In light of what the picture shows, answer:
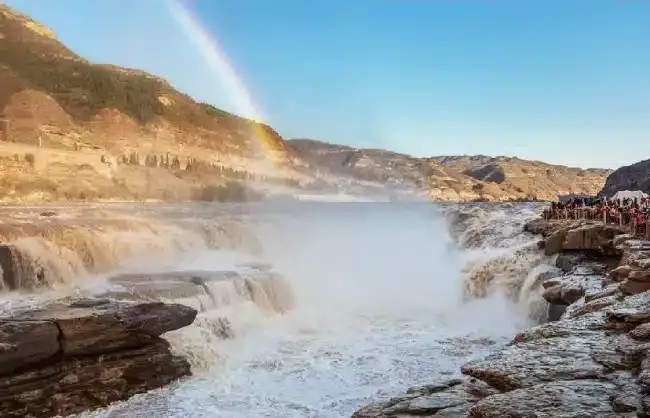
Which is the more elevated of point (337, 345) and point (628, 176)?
point (628, 176)

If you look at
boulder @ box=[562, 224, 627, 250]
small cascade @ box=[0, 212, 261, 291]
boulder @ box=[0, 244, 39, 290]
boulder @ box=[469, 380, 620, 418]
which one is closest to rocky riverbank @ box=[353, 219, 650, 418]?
boulder @ box=[469, 380, 620, 418]

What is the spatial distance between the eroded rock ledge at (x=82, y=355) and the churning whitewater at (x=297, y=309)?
549 millimetres

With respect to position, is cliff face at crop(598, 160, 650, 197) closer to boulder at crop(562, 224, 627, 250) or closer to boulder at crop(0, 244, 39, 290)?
boulder at crop(562, 224, 627, 250)

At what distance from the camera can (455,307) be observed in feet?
77.9

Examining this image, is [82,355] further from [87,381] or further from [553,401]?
[553,401]

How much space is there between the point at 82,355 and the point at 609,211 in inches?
876

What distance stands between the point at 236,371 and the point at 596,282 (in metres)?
10.1

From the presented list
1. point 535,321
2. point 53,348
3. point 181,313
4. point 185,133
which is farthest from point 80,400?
point 185,133

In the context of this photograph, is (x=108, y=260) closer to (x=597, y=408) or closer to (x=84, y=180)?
(x=597, y=408)

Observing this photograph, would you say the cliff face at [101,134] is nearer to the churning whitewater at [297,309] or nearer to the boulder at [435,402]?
the churning whitewater at [297,309]

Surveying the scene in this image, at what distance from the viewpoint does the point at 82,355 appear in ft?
41.5

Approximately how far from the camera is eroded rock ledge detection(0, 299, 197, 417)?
1162 centimetres

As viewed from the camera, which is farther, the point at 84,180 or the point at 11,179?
the point at 84,180

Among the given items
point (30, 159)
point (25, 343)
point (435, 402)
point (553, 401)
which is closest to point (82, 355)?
point (25, 343)
